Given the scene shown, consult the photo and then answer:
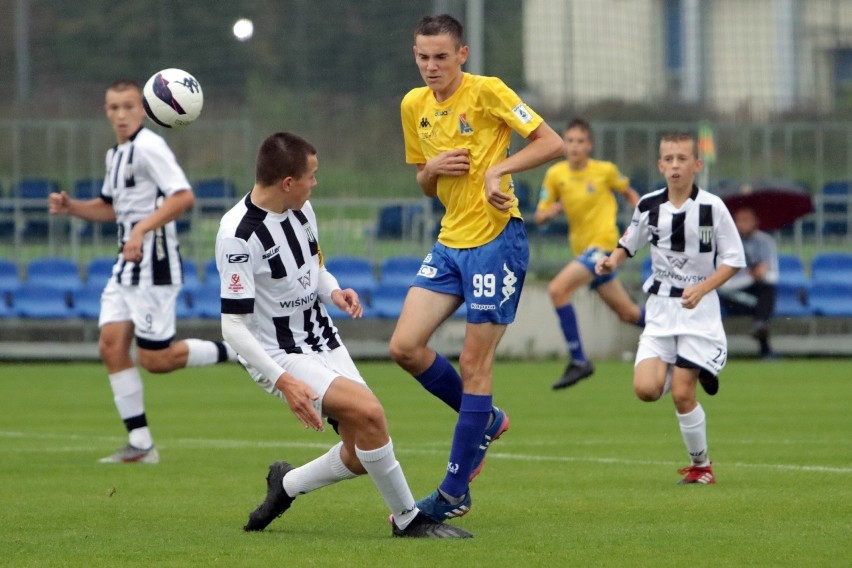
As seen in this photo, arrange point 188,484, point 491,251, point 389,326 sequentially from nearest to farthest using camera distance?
point 491,251 < point 188,484 < point 389,326

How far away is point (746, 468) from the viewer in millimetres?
9102

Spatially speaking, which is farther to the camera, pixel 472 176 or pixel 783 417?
pixel 783 417

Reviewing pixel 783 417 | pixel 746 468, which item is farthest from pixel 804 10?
pixel 746 468

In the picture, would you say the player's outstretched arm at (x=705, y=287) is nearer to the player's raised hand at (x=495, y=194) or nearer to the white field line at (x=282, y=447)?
the white field line at (x=282, y=447)

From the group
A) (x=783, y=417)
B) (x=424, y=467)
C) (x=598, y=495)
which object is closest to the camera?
(x=598, y=495)

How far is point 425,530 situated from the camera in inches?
→ 263

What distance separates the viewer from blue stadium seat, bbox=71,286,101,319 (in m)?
19.1

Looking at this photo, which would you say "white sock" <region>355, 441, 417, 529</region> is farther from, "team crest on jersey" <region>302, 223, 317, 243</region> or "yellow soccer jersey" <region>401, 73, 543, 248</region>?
"yellow soccer jersey" <region>401, 73, 543, 248</region>

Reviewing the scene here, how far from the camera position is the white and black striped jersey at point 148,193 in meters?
9.79

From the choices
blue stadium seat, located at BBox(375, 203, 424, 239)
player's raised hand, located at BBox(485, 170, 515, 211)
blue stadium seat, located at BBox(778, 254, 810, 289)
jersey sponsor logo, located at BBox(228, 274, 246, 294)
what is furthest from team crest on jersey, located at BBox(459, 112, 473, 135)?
blue stadium seat, located at BBox(778, 254, 810, 289)

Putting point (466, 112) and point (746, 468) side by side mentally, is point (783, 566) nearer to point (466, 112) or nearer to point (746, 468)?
point (466, 112)

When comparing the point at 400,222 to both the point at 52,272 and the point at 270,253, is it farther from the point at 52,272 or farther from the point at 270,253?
the point at 270,253

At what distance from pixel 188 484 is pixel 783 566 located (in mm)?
3892

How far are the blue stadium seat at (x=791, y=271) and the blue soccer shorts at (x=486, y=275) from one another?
1322cm
